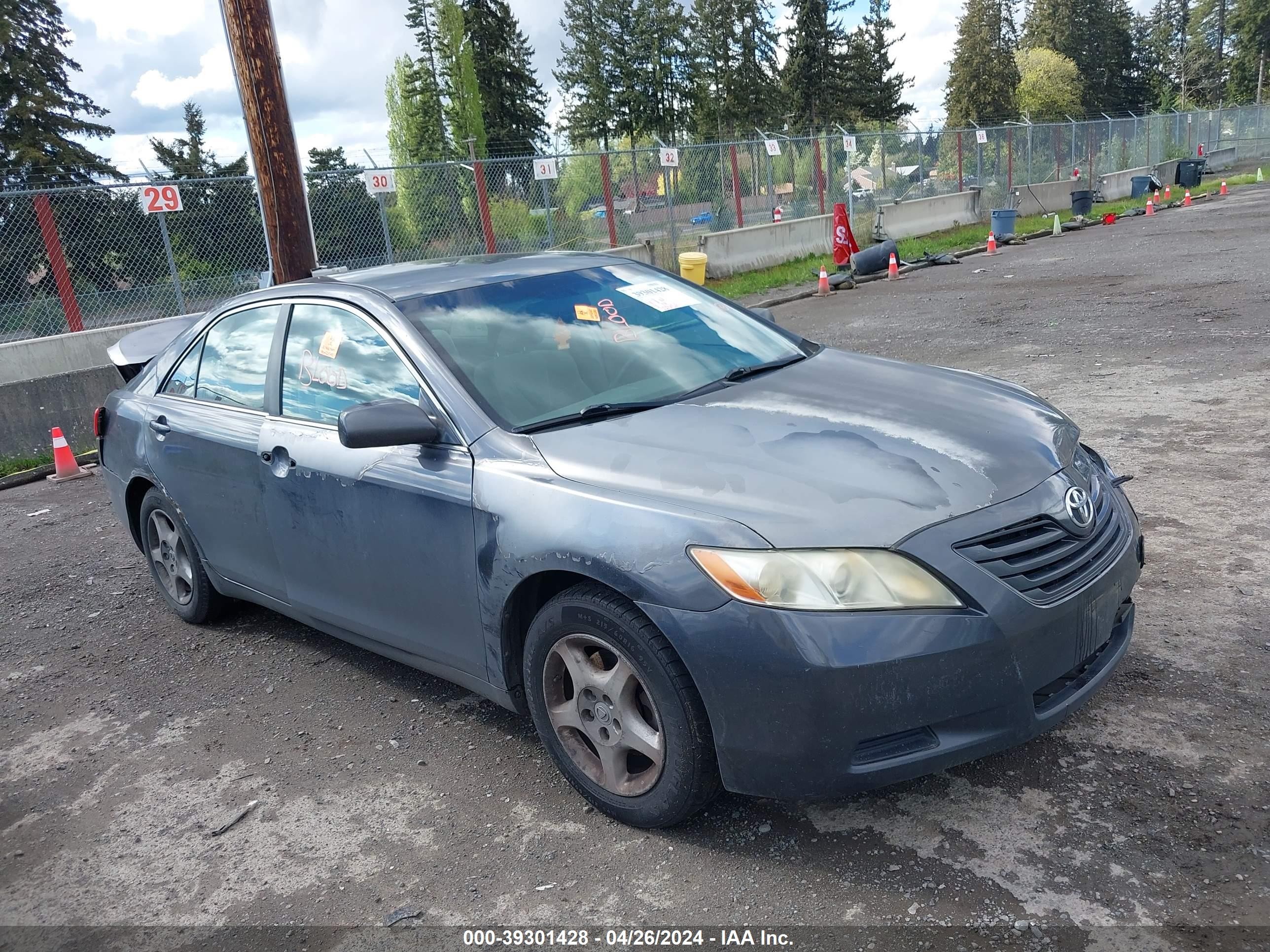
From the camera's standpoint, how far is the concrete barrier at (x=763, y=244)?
20141 mm

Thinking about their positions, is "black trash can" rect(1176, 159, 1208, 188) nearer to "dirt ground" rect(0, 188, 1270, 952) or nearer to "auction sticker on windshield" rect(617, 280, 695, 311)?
"dirt ground" rect(0, 188, 1270, 952)

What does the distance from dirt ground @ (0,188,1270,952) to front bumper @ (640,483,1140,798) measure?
1.05ft

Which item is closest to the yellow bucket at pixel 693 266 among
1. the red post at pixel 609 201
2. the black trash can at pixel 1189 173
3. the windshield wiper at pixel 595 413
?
the red post at pixel 609 201

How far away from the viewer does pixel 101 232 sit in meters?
13.6

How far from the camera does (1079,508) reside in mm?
2979

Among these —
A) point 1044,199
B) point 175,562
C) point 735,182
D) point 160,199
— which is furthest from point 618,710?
point 1044,199

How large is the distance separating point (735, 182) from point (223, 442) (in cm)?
1921

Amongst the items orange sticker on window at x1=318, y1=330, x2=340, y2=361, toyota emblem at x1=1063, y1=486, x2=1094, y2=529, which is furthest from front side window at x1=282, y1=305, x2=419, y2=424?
toyota emblem at x1=1063, y1=486, x2=1094, y2=529

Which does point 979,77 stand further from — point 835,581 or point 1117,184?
point 835,581

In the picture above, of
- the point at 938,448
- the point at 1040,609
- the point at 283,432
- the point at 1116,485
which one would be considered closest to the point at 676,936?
the point at 1040,609

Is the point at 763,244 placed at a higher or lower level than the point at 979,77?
lower

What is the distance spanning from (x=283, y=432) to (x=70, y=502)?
17.6 feet

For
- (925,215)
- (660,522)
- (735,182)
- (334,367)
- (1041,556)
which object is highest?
(735,182)

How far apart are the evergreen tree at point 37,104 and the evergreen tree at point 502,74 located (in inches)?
1094
